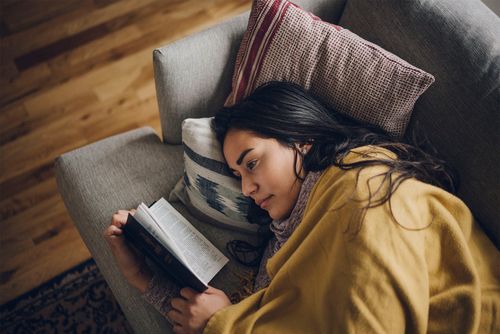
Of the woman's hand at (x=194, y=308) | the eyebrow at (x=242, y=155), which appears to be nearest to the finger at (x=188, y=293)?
the woman's hand at (x=194, y=308)

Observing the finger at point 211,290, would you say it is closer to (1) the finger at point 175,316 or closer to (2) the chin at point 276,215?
(1) the finger at point 175,316

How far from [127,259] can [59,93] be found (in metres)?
1.13

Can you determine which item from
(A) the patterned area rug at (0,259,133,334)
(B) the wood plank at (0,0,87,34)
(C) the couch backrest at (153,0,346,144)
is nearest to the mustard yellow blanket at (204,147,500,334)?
(C) the couch backrest at (153,0,346,144)

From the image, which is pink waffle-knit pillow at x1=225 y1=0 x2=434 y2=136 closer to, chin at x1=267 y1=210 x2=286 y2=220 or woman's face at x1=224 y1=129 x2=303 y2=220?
woman's face at x1=224 y1=129 x2=303 y2=220

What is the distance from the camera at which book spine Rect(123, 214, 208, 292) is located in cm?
94

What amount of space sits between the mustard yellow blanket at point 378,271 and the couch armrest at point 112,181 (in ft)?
1.28

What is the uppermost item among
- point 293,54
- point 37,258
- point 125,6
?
point 293,54

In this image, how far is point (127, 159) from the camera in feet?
4.06

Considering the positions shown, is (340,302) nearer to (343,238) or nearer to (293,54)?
(343,238)

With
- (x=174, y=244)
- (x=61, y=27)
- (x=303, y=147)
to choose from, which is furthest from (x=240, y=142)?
(x=61, y=27)

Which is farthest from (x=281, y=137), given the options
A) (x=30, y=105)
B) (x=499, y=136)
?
(x=30, y=105)

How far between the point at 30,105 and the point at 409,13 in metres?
1.59

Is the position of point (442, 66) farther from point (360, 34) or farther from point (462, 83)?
point (360, 34)

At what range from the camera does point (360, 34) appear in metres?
1.14
